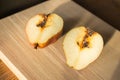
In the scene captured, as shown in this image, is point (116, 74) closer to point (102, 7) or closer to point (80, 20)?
point (80, 20)

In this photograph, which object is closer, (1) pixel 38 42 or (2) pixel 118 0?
(1) pixel 38 42

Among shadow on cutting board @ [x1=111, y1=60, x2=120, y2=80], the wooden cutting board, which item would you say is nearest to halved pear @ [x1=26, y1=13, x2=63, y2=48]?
the wooden cutting board

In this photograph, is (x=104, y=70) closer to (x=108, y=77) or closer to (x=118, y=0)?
(x=108, y=77)

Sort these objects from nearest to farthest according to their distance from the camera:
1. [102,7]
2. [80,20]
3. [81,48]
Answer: [81,48]
[80,20]
[102,7]

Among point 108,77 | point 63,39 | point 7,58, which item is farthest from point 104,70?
point 7,58

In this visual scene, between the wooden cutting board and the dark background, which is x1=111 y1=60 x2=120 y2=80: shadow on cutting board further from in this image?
the dark background

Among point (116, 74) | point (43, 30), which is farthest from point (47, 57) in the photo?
point (116, 74)

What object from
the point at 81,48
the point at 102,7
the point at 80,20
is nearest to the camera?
the point at 81,48
